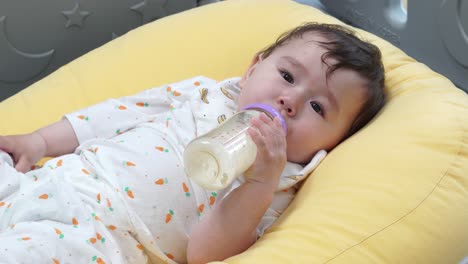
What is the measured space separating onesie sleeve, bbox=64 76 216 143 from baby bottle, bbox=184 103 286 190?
33 cm

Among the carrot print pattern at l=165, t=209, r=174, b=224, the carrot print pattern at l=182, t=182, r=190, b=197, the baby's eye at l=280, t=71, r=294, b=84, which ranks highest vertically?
the baby's eye at l=280, t=71, r=294, b=84

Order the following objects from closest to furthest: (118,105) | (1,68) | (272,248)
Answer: (272,248), (118,105), (1,68)

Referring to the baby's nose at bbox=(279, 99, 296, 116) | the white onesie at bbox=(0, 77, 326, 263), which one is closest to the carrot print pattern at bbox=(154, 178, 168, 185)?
the white onesie at bbox=(0, 77, 326, 263)

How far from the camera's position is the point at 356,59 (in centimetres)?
Result: 104

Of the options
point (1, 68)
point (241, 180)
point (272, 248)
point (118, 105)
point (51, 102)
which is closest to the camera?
point (272, 248)

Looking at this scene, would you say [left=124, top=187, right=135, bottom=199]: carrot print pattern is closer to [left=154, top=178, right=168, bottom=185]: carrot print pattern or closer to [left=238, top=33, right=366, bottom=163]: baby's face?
[left=154, top=178, right=168, bottom=185]: carrot print pattern

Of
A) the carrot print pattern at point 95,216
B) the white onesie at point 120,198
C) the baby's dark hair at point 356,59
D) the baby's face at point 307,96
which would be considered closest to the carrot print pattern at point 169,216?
the white onesie at point 120,198

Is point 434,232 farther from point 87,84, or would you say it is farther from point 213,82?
point 87,84

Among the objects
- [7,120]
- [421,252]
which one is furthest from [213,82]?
[421,252]

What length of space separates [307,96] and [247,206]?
0.23 m

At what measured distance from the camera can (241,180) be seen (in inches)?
37.6

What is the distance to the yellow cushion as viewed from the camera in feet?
2.78

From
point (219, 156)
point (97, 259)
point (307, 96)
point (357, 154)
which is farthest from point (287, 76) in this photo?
point (97, 259)

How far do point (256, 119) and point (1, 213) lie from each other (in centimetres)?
39
